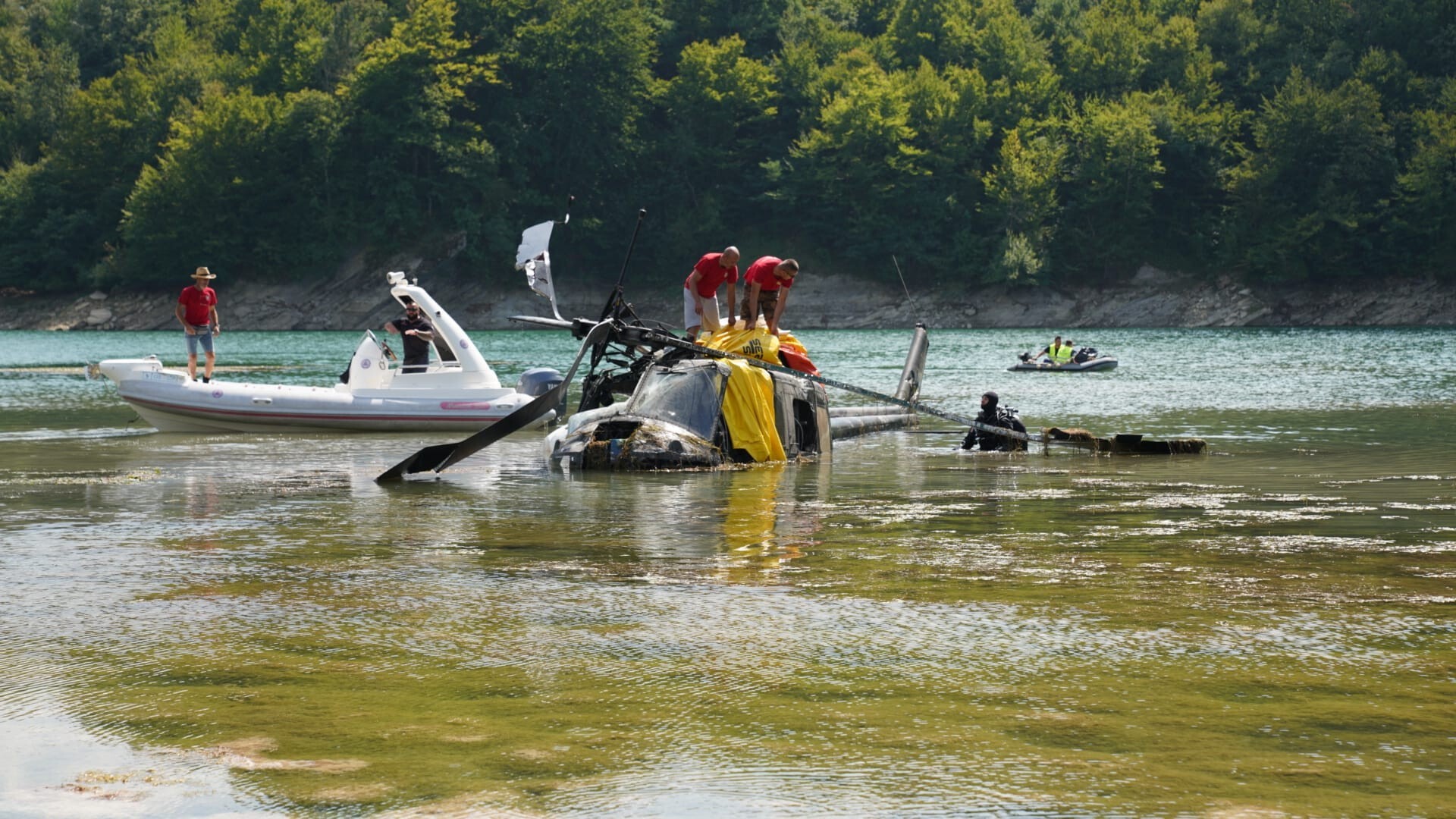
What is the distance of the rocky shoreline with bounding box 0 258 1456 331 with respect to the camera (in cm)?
9575

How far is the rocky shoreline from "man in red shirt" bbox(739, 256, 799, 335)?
250 feet

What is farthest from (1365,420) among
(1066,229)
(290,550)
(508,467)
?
(1066,229)

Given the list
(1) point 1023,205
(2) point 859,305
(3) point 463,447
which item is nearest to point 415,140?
(2) point 859,305

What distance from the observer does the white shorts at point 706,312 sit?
20.7m

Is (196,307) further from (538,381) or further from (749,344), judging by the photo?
(749,344)

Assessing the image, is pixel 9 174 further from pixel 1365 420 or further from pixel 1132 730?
pixel 1132 730

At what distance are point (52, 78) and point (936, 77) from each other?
6646cm

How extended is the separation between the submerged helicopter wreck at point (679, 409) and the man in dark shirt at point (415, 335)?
4268 mm

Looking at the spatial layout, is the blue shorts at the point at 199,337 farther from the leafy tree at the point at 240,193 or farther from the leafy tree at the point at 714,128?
the leafy tree at the point at 714,128

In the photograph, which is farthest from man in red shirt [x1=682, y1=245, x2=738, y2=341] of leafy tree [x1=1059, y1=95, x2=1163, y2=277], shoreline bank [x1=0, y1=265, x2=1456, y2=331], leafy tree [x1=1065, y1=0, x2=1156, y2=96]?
leafy tree [x1=1065, y1=0, x2=1156, y2=96]

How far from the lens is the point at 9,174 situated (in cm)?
11300

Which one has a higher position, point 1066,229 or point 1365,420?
point 1066,229

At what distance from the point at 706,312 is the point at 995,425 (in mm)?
4335

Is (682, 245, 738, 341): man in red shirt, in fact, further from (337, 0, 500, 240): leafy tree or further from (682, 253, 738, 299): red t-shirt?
(337, 0, 500, 240): leafy tree
